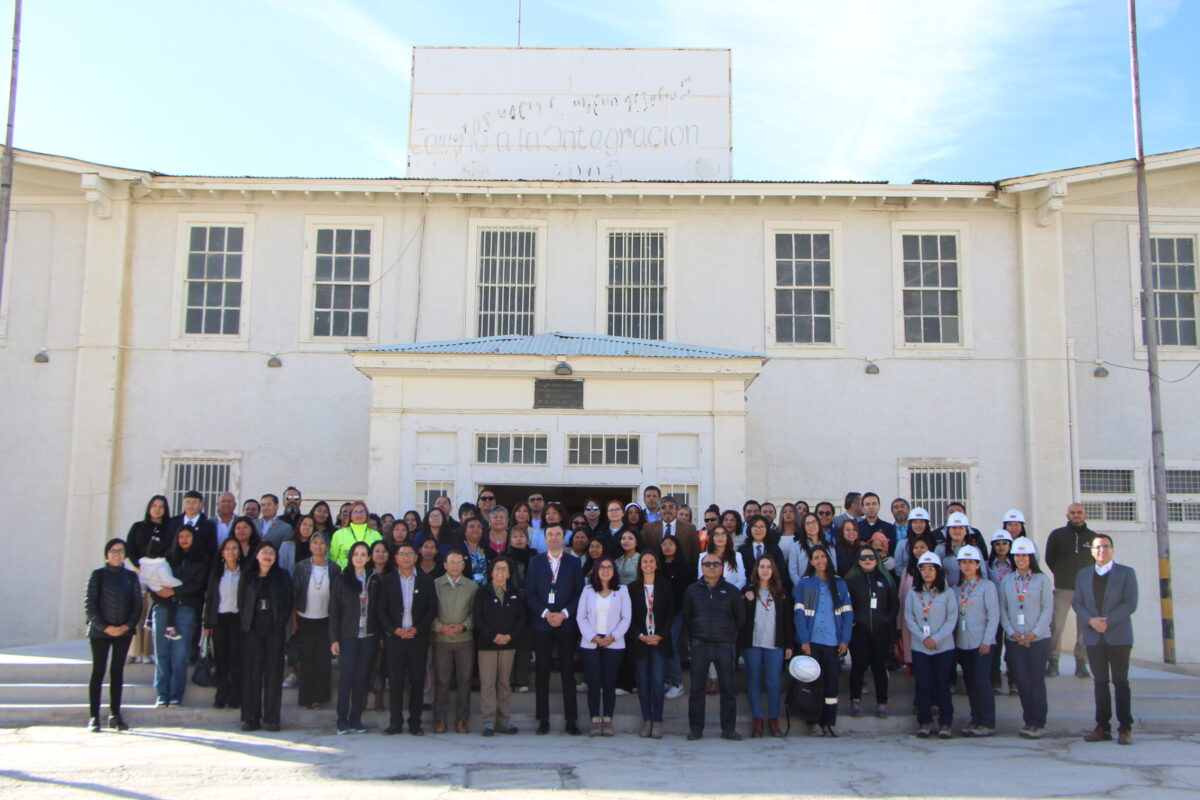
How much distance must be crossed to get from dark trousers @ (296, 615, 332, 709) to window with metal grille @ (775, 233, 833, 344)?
867 cm

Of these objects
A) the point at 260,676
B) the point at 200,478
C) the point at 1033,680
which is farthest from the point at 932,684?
the point at 200,478

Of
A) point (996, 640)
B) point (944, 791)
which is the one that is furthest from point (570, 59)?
point (944, 791)

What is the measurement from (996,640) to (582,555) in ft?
13.7

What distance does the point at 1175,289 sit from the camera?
633 inches

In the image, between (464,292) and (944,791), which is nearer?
(944,791)

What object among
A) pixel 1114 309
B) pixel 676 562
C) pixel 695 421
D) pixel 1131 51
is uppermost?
pixel 1131 51

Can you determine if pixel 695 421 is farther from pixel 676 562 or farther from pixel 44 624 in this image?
Result: pixel 44 624

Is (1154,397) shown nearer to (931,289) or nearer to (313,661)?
A: (931,289)

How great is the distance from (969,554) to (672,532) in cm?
289

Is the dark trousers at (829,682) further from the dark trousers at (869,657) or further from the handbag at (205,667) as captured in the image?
the handbag at (205,667)

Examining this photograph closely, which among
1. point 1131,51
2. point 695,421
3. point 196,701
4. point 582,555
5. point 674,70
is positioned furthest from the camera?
point 674,70

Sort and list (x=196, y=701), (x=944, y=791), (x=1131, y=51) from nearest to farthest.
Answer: (x=944, y=791) < (x=196, y=701) < (x=1131, y=51)

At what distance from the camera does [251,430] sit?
15.6 metres

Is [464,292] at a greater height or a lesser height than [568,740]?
greater
